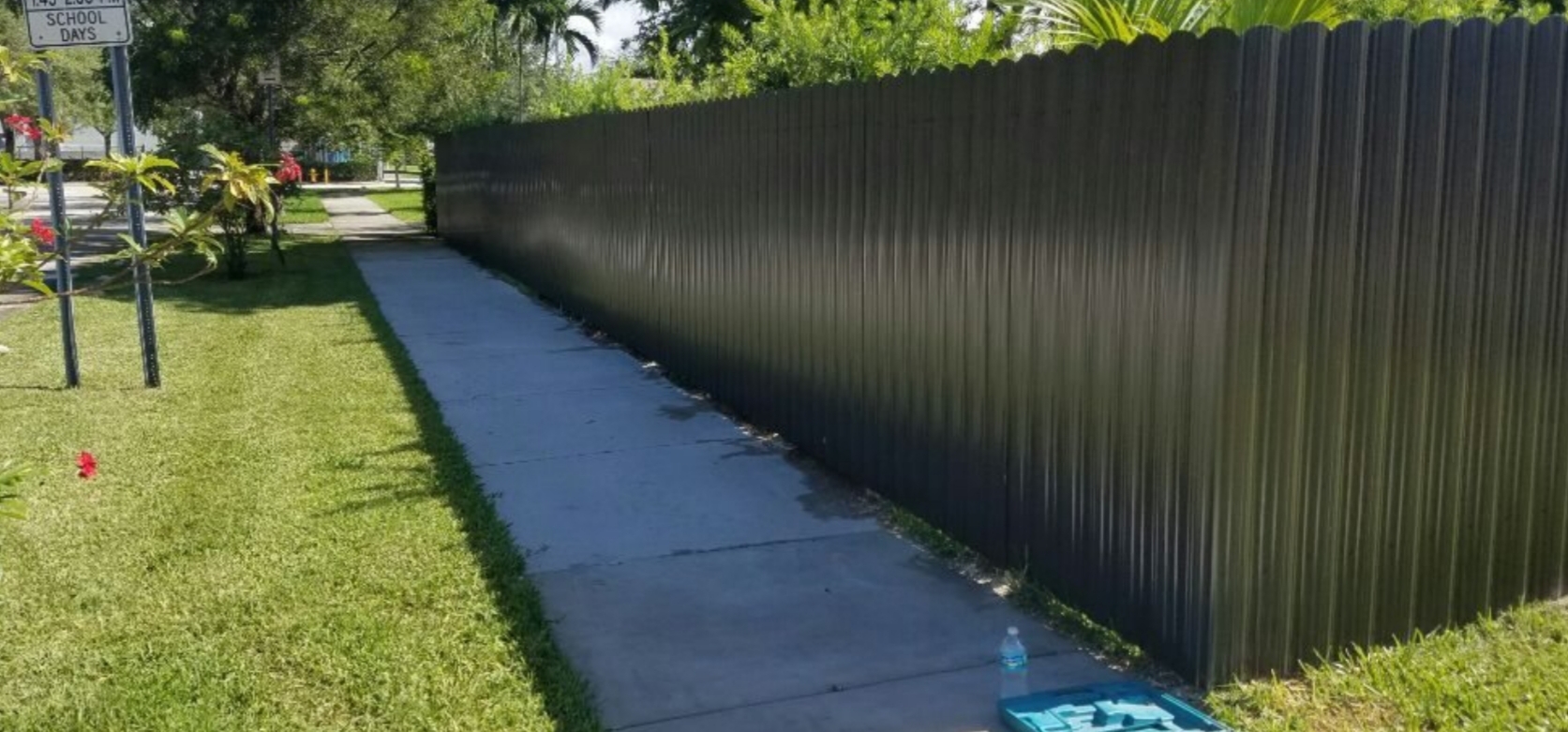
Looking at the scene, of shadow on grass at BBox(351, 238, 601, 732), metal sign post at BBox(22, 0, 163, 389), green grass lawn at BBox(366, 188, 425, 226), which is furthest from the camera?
green grass lawn at BBox(366, 188, 425, 226)

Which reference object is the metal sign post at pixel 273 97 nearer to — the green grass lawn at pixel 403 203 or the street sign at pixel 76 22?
the green grass lawn at pixel 403 203

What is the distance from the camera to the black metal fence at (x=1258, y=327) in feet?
12.5

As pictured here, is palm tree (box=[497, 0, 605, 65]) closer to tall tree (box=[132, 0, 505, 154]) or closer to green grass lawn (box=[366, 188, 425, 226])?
green grass lawn (box=[366, 188, 425, 226])

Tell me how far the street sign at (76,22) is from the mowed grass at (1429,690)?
7.52 metres

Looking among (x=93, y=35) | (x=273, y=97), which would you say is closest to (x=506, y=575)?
(x=93, y=35)

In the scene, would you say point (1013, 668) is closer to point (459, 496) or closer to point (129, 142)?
point (459, 496)

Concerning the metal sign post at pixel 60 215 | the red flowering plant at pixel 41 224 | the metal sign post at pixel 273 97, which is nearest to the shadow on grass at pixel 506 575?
the red flowering plant at pixel 41 224

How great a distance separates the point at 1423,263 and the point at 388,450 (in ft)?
17.0

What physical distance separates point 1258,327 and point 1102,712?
3.82ft

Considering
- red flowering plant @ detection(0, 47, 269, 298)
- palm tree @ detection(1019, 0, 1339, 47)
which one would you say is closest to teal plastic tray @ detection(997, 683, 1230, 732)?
red flowering plant @ detection(0, 47, 269, 298)

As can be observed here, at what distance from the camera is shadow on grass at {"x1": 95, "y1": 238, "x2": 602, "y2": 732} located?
4219 millimetres

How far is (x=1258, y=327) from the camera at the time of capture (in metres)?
3.81

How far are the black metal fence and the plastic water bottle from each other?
19.3 inches

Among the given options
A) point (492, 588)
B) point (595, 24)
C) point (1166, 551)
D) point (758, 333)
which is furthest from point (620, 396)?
point (595, 24)
